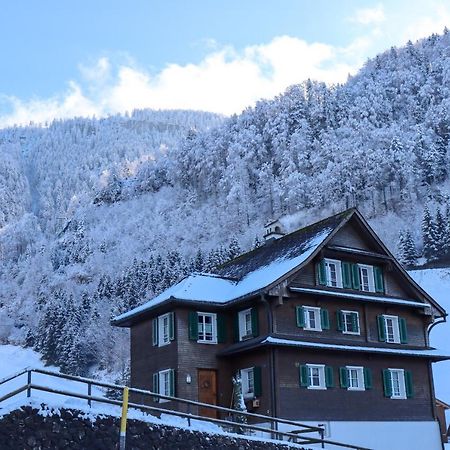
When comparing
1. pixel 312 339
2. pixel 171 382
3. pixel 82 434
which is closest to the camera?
pixel 82 434

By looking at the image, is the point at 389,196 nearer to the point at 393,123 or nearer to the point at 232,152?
the point at 393,123

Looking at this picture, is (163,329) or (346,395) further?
(163,329)

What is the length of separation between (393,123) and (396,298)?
4574 inches

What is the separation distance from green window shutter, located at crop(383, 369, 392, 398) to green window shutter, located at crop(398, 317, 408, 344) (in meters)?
2.22

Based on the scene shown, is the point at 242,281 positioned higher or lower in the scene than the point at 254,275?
lower

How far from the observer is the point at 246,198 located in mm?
157750

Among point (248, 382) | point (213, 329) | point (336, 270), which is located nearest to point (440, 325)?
point (336, 270)

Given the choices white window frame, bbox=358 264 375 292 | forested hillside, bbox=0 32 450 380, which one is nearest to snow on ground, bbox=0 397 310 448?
white window frame, bbox=358 264 375 292

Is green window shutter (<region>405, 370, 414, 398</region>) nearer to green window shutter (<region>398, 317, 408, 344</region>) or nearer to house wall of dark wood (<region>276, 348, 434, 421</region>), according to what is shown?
house wall of dark wood (<region>276, 348, 434, 421</region>)

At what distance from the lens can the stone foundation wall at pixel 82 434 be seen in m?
17.1

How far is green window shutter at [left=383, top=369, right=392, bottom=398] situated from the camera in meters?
35.3

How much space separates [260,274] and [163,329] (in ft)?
17.5

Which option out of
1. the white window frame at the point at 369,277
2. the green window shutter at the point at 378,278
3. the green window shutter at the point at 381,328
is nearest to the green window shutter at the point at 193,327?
the white window frame at the point at 369,277

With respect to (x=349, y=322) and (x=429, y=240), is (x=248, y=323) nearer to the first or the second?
(x=349, y=322)
